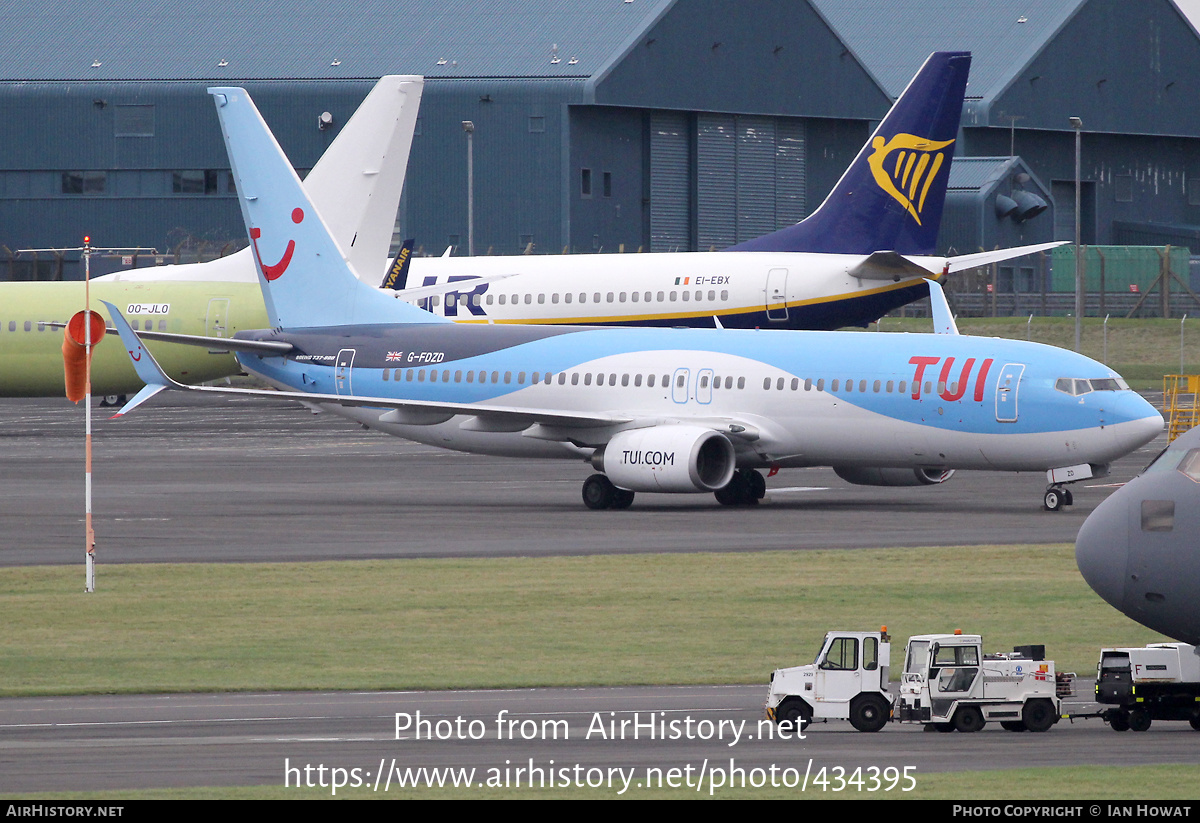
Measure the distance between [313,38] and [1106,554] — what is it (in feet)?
274

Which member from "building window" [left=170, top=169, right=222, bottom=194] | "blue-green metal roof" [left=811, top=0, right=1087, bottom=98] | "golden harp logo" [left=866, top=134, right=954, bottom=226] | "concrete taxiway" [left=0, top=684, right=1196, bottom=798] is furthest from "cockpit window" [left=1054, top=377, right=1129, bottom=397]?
"blue-green metal roof" [left=811, top=0, right=1087, bottom=98]

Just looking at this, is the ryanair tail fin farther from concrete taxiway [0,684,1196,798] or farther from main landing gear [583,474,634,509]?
concrete taxiway [0,684,1196,798]

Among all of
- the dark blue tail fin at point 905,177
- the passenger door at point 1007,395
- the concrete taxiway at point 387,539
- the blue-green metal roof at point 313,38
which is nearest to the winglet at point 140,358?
the concrete taxiway at point 387,539

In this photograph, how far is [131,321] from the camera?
62.3 metres

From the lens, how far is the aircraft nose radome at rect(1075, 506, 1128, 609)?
17.5 meters

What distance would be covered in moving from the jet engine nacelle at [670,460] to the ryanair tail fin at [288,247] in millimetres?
6476

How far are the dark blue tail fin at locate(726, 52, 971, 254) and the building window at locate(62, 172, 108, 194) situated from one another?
170ft

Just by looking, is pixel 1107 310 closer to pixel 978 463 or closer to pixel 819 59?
pixel 819 59

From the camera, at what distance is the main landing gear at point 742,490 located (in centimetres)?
3916

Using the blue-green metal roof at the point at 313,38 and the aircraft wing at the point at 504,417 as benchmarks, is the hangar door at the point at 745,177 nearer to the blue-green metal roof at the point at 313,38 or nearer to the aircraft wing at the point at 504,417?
the blue-green metal roof at the point at 313,38

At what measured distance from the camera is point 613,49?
308ft

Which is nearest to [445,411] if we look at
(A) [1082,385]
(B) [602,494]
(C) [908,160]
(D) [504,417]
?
(D) [504,417]

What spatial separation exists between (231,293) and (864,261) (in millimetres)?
20142

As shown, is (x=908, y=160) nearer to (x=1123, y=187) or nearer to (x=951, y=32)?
(x=1123, y=187)
